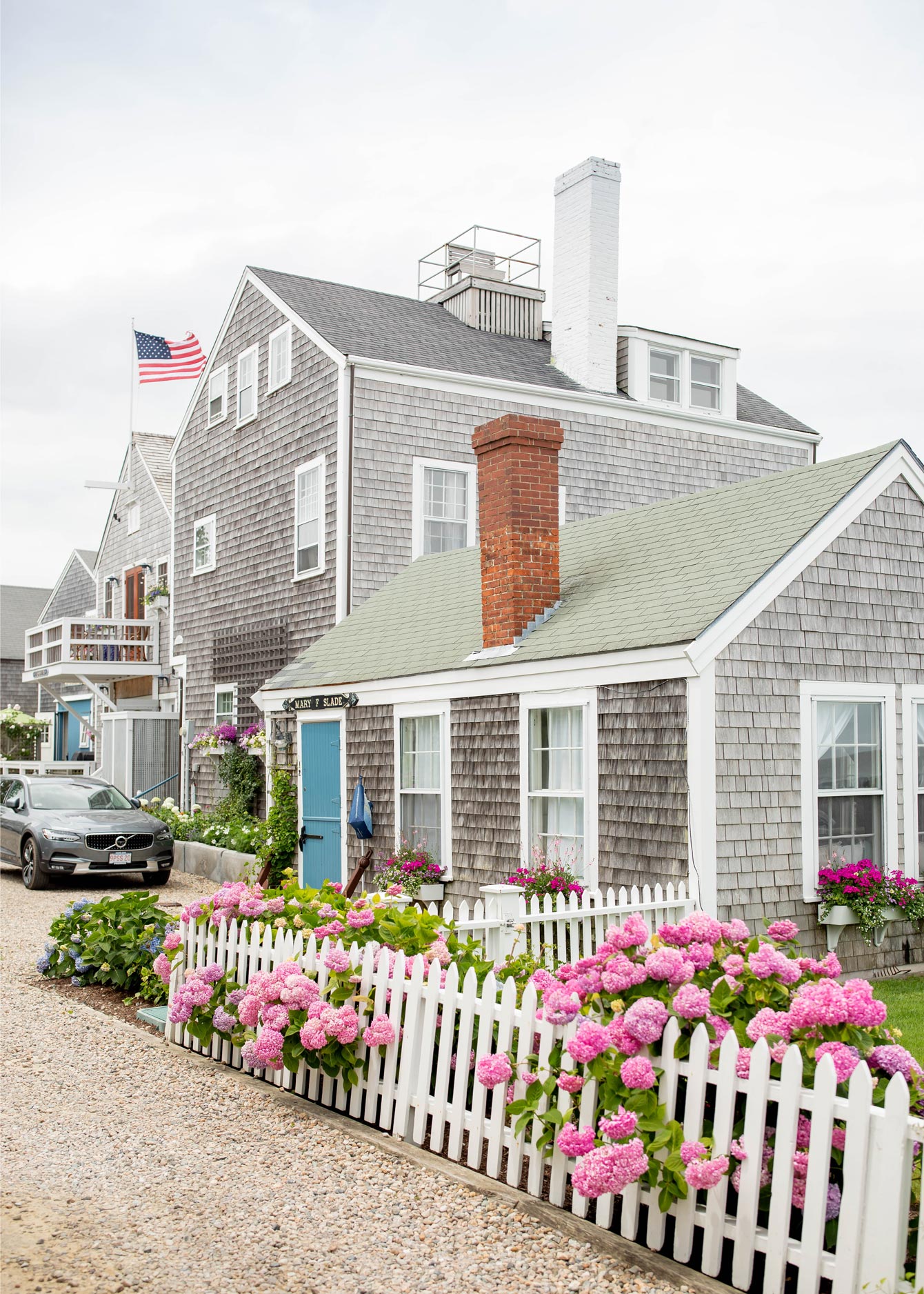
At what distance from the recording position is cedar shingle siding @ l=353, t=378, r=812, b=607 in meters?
17.7

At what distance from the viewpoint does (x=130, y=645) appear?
83.1 ft

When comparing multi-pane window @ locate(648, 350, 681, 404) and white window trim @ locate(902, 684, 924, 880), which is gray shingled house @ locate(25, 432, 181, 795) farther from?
white window trim @ locate(902, 684, 924, 880)

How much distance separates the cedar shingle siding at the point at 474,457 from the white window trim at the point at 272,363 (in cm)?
209

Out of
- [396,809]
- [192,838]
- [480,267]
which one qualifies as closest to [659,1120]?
[396,809]

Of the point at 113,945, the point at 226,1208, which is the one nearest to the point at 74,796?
the point at 113,945

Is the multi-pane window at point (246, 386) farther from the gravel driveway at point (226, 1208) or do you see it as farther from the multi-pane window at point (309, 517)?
the gravel driveway at point (226, 1208)

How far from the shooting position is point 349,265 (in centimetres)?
4731

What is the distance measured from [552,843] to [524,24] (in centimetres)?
668

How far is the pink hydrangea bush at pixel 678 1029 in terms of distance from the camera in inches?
157

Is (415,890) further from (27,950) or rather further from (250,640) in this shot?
(250,640)

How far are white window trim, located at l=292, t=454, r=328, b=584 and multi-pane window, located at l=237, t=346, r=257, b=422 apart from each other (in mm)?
2401

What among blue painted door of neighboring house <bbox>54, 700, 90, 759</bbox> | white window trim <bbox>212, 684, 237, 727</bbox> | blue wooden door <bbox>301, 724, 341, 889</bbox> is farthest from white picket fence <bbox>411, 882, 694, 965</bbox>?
blue painted door of neighboring house <bbox>54, 700, 90, 759</bbox>

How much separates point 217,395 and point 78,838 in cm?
959

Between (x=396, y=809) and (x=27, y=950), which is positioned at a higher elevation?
(x=396, y=809)
